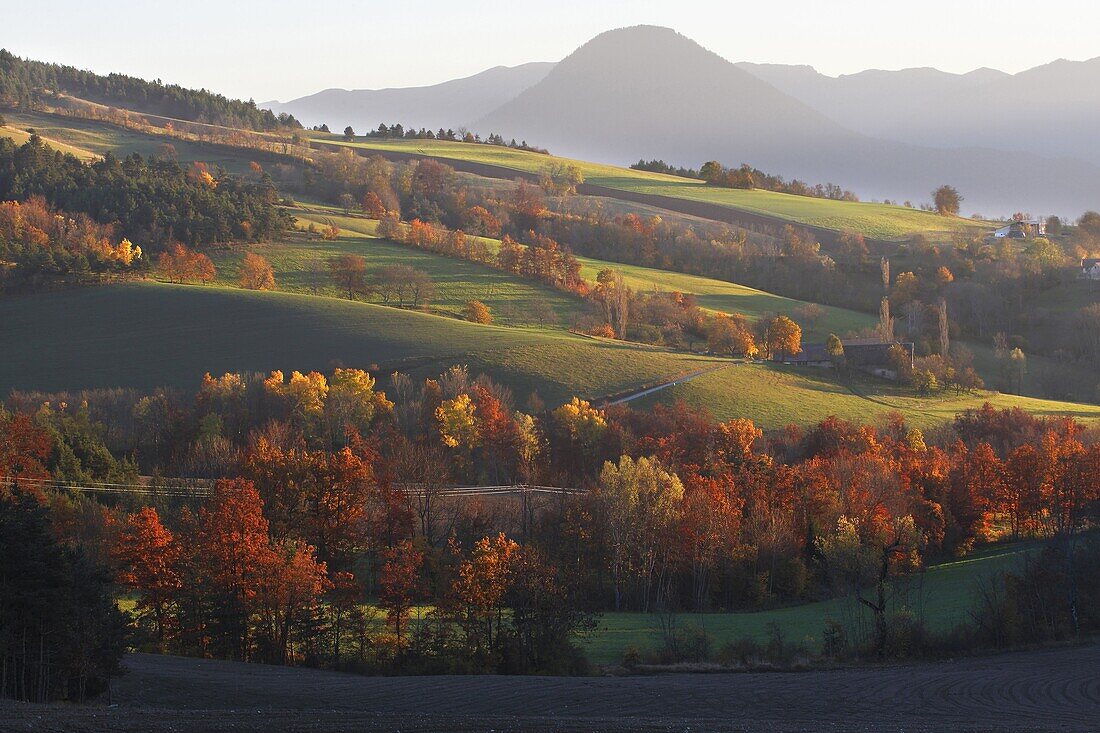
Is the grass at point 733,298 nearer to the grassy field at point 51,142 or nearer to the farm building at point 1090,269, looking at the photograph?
the farm building at point 1090,269

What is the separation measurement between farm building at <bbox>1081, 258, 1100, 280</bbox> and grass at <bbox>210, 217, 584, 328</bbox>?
56.5 meters

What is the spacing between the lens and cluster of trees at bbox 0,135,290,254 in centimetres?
10475

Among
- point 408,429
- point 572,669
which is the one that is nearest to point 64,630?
point 572,669

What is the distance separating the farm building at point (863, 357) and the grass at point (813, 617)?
35866 mm

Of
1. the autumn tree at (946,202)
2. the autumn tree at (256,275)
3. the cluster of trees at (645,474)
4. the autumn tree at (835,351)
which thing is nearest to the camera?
the cluster of trees at (645,474)

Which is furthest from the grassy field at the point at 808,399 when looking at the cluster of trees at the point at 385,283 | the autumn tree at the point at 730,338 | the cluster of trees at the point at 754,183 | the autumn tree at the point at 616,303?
the cluster of trees at the point at 754,183

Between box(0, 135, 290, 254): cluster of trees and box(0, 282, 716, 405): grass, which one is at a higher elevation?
box(0, 135, 290, 254): cluster of trees

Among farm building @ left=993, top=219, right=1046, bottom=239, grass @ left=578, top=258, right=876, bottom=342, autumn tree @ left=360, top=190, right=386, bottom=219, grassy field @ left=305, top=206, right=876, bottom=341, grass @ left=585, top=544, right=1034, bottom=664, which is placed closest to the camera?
grass @ left=585, top=544, right=1034, bottom=664

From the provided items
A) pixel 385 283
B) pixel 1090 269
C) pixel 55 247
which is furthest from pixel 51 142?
pixel 1090 269

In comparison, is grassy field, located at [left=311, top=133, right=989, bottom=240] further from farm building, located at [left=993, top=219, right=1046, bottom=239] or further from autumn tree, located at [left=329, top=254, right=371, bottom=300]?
autumn tree, located at [left=329, top=254, right=371, bottom=300]

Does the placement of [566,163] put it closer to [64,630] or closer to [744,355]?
[744,355]

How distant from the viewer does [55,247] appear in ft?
316

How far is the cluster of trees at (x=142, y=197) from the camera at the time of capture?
104750 millimetres

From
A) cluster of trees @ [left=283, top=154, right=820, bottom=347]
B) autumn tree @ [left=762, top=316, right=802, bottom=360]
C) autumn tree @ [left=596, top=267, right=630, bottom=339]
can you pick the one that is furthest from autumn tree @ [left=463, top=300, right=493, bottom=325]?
autumn tree @ [left=762, top=316, right=802, bottom=360]
